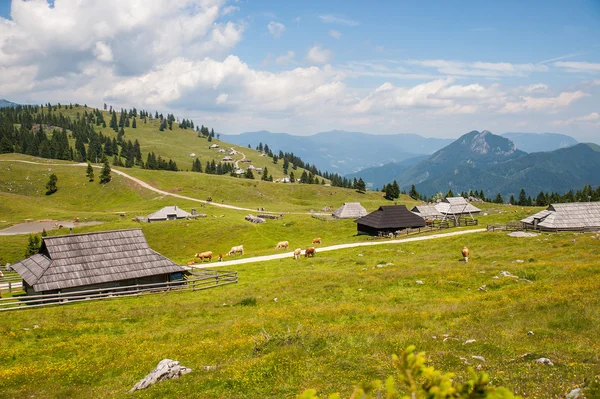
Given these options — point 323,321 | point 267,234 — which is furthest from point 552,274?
point 267,234

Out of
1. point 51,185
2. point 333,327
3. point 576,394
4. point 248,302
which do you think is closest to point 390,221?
point 248,302

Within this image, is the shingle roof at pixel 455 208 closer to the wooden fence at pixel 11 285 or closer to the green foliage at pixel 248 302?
the green foliage at pixel 248 302

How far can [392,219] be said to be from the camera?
67.4m

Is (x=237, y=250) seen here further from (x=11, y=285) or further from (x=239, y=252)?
(x=11, y=285)

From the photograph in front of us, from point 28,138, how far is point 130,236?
207803 mm

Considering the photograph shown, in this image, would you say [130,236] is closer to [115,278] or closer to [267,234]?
[115,278]

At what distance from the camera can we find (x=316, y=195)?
161375 millimetres

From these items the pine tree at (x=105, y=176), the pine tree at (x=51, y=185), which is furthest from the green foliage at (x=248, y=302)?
the pine tree at (x=51, y=185)

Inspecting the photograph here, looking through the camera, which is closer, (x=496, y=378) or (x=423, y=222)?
(x=496, y=378)

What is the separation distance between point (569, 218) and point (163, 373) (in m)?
59.5

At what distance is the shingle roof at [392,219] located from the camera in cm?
6619

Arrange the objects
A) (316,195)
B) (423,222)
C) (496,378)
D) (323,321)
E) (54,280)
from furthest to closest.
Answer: (316,195), (423,222), (54,280), (323,321), (496,378)

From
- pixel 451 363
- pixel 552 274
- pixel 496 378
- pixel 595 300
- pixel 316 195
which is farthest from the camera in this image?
pixel 316 195

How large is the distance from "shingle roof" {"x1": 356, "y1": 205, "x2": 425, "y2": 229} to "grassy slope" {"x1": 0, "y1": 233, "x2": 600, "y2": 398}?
30.7 metres
